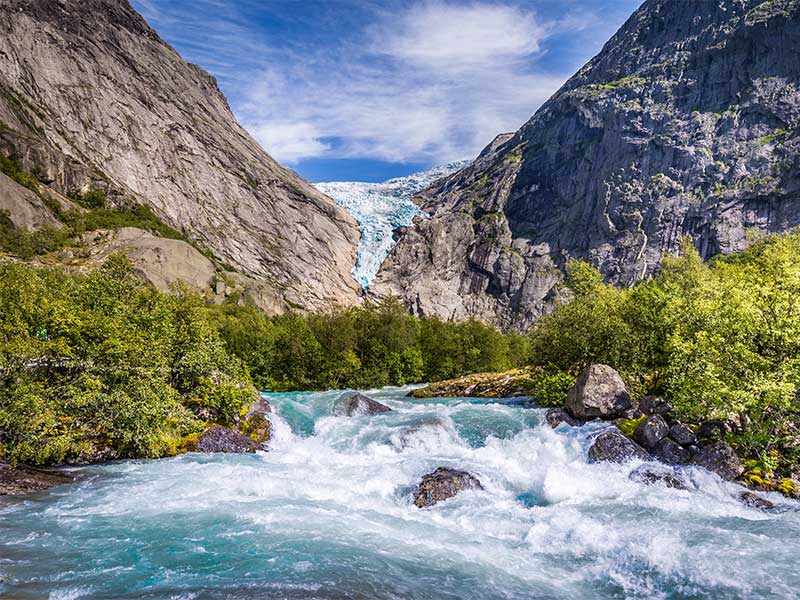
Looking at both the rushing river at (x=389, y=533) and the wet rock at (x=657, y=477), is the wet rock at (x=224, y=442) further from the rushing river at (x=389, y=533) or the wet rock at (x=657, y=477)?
the wet rock at (x=657, y=477)

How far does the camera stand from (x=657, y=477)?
19531 mm

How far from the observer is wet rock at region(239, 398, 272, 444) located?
27516 mm

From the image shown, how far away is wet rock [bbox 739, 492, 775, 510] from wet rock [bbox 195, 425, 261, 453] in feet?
69.3

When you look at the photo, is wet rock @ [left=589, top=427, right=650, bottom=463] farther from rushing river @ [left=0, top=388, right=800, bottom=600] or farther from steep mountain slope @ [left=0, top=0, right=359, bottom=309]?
steep mountain slope @ [left=0, top=0, right=359, bottom=309]

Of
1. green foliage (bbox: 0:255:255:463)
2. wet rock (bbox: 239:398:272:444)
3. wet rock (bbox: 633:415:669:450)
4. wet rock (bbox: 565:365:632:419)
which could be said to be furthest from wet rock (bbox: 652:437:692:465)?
green foliage (bbox: 0:255:255:463)

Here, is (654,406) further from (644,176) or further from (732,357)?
(644,176)

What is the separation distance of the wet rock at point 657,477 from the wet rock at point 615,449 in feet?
3.32

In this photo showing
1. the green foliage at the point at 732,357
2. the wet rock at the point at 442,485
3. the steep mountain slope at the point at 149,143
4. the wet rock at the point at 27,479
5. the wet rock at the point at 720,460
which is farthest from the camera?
the steep mountain slope at the point at 149,143

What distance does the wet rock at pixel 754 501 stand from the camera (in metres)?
17.3

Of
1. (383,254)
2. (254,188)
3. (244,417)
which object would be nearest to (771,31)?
(383,254)

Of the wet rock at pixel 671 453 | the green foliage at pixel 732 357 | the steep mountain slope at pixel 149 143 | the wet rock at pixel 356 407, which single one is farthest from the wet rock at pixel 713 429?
the steep mountain slope at pixel 149 143

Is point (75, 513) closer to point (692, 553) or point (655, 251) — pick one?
point (692, 553)

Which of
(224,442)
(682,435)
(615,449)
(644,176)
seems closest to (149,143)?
(644,176)

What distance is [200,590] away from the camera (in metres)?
11.0
